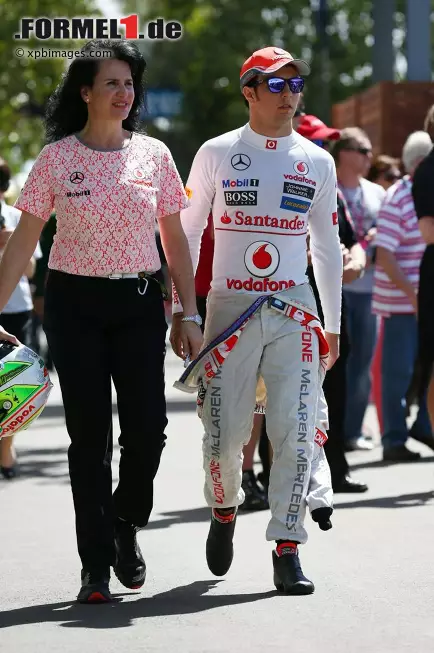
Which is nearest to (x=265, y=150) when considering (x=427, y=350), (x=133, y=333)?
(x=133, y=333)

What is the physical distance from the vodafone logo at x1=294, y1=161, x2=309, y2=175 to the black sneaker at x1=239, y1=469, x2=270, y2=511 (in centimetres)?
263

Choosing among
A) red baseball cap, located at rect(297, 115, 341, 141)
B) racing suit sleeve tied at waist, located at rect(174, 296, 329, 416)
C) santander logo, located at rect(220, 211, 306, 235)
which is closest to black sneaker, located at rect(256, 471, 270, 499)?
red baseball cap, located at rect(297, 115, 341, 141)

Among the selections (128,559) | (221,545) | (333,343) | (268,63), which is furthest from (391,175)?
(128,559)

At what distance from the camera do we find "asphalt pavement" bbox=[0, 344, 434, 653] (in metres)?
5.70

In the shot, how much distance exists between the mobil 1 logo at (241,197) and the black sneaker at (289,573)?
127cm

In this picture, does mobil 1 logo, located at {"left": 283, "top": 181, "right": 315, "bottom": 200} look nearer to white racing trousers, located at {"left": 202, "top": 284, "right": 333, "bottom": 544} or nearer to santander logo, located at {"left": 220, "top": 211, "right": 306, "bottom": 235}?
santander logo, located at {"left": 220, "top": 211, "right": 306, "bottom": 235}

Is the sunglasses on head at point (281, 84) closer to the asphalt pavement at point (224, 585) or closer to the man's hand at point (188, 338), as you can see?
the man's hand at point (188, 338)

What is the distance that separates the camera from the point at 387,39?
62.0ft

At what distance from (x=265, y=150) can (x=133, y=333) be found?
2.95 ft

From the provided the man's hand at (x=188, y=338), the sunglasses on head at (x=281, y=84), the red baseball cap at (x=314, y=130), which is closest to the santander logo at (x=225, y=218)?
the man's hand at (x=188, y=338)

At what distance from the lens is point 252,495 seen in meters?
8.96

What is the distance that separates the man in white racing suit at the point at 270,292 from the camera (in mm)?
6586

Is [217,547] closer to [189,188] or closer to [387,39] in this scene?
[189,188]

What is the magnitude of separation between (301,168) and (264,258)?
Result: 37cm
